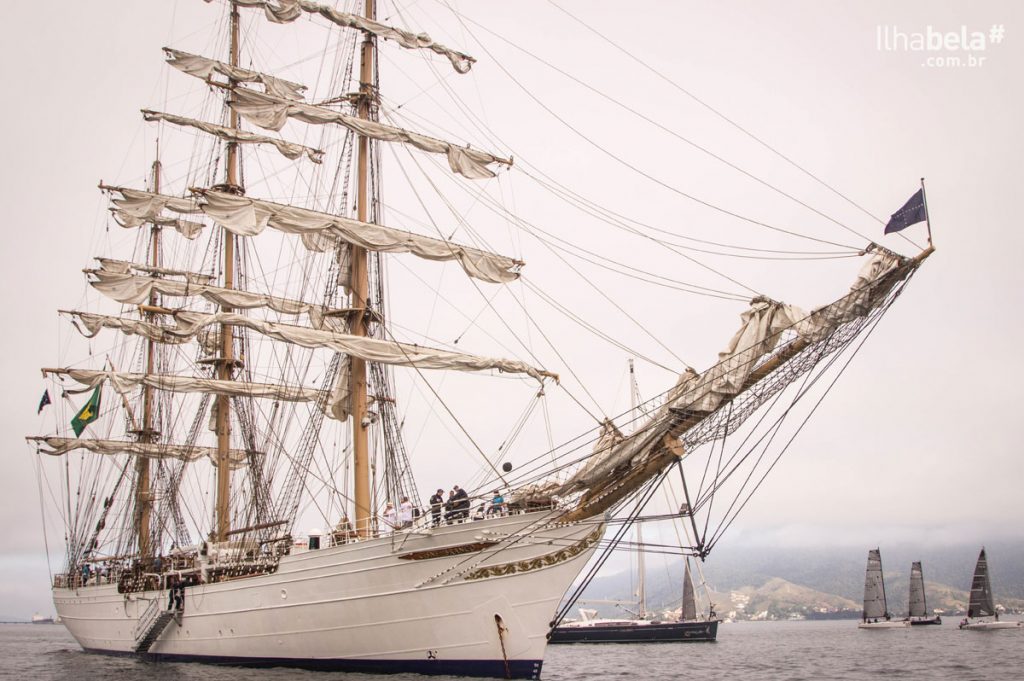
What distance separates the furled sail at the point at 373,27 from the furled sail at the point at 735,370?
1513 cm

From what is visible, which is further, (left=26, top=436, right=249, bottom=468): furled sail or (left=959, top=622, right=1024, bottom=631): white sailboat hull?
(left=959, top=622, right=1024, bottom=631): white sailboat hull

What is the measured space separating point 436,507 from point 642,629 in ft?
101

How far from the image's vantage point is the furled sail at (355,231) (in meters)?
25.3

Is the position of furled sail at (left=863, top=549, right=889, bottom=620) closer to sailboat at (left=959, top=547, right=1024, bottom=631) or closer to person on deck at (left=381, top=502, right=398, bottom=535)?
sailboat at (left=959, top=547, right=1024, bottom=631)

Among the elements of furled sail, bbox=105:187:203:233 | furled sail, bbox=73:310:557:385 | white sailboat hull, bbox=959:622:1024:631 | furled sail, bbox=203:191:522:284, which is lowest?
white sailboat hull, bbox=959:622:1024:631

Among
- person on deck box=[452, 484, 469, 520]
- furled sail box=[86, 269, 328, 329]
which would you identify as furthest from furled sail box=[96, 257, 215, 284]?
person on deck box=[452, 484, 469, 520]

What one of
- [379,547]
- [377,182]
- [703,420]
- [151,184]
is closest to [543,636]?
[379,547]

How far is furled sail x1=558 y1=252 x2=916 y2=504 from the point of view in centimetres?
1631

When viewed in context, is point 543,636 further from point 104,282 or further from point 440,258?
point 104,282

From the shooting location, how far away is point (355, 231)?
25.2 metres

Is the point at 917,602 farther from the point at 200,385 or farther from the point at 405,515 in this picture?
the point at 405,515

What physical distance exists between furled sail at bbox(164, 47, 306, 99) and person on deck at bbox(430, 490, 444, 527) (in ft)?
64.8

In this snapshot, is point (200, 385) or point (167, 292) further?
point (167, 292)

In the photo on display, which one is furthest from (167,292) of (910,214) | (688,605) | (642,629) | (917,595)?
(917,595)
